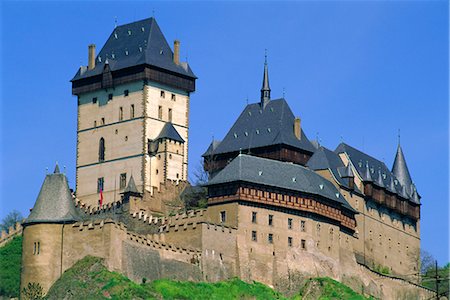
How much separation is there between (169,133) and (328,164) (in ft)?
37.2

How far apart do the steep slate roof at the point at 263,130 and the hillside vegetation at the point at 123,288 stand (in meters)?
16.7

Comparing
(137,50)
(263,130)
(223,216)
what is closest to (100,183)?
(137,50)

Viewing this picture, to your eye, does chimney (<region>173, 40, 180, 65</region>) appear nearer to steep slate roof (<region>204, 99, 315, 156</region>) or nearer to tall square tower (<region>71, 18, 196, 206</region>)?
tall square tower (<region>71, 18, 196, 206</region>)

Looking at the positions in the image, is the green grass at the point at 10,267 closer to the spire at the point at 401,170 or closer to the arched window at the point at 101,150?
the arched window at the point at 101,150

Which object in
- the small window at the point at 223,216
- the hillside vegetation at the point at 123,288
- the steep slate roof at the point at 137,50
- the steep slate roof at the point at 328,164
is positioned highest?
the steep slate roof at the point at 137,50

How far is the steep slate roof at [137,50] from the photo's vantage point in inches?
4412

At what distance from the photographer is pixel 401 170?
126m

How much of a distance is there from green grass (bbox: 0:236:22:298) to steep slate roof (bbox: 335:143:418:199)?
25638mm

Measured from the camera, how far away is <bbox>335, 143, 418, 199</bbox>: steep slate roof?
379ft

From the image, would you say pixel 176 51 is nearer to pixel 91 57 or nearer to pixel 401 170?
pixel 91 57

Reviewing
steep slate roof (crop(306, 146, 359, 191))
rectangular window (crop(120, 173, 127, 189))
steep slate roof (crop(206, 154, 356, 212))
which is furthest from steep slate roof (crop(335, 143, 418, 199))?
rectangular window (crop(120, 173, 127, 189))

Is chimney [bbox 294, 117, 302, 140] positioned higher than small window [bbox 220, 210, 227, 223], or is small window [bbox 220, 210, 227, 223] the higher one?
chimney [bbox 294, 117, 302, 140]

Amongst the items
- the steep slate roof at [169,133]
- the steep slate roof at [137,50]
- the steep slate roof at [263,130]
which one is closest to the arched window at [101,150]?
the steep slate roof at [169,133]

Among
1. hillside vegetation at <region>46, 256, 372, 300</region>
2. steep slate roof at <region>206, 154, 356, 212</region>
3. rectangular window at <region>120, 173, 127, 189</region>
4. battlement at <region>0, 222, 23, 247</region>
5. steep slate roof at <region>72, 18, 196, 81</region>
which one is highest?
steep slate roof at <region>72, 18, 196, 81</region>
